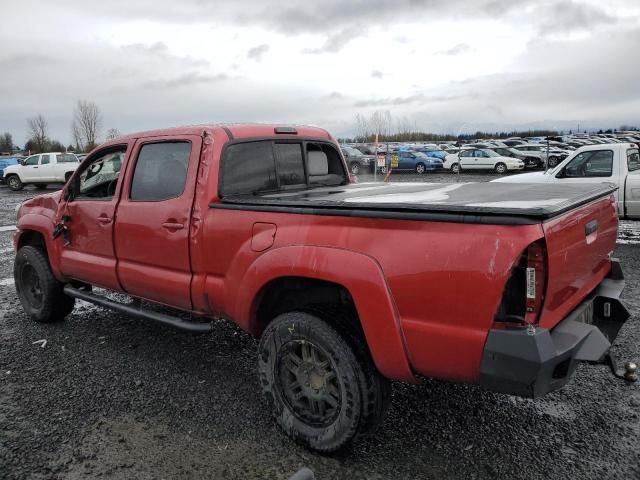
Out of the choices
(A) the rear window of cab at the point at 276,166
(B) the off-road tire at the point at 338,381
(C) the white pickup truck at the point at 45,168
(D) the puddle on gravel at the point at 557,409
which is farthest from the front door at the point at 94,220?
(C) the white pickup truck at the point at 45,168

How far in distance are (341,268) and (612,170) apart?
28.9ft

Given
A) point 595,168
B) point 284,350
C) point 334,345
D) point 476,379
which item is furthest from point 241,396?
point 595,168

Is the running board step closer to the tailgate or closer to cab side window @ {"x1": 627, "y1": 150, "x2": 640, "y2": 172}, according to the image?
the tailgate

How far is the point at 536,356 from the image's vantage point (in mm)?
2250

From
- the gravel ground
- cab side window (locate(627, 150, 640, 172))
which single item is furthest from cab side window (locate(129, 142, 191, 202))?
cab side window (locate(627, 150, 640, 172))

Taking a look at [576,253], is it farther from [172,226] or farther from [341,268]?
[172,226]

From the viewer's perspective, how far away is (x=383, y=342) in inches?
103

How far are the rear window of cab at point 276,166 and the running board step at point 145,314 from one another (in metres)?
0.92

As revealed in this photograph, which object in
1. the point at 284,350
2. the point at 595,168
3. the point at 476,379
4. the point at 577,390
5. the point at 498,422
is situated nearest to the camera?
the point at 476,379

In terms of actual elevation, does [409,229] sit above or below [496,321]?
above

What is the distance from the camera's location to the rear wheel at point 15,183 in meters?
24.5

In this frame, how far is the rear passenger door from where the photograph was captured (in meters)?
3.62

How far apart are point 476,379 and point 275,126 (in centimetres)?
259

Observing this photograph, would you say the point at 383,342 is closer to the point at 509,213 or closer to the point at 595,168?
the point at 509,213
